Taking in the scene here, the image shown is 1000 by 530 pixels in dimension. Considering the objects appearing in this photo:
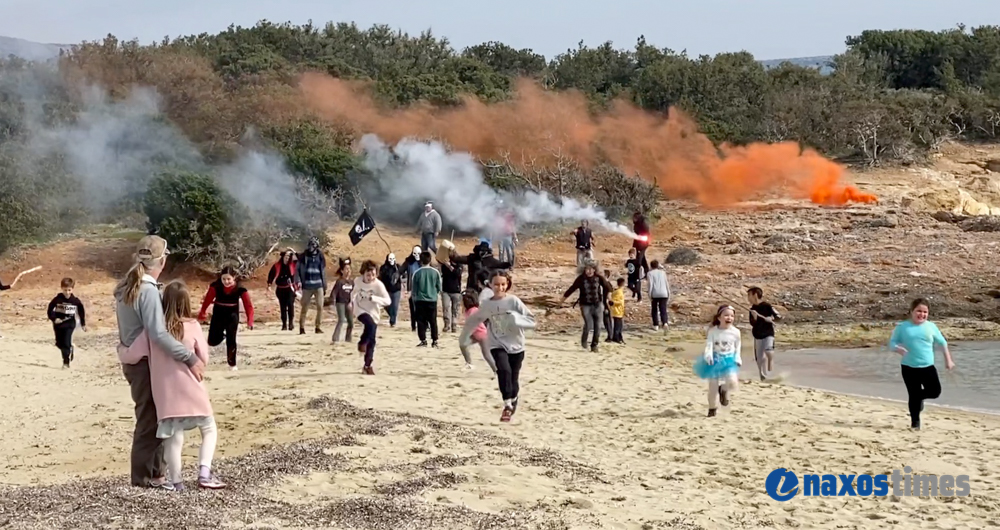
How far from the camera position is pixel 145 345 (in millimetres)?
7438

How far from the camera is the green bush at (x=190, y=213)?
Answer: 2628cm

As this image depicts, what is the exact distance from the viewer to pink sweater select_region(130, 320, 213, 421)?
24.2 ft

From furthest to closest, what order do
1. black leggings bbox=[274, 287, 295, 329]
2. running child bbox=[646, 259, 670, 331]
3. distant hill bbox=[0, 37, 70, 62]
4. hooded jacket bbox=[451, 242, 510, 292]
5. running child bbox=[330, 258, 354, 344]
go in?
distant hill bbox=[0, 37, 70, 62], running child bbox=[646, 259, 670, 331], black leggings bbox=[274, 287, 295, 329], hooded jacket bbox=[451, 242, 510, 292], running child bbox=[330, 258, 354, 344]

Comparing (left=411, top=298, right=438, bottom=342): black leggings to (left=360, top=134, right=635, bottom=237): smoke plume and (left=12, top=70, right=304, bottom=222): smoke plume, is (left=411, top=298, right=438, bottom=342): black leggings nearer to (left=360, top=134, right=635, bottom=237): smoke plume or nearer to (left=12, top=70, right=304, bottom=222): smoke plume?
(left=12, top=70, right=304, bottom=222): smoke plume

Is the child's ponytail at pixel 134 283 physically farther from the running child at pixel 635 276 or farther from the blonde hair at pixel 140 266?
the running child at pixel 635 276

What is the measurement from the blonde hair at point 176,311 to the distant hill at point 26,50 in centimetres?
2664

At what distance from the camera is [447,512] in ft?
24.0

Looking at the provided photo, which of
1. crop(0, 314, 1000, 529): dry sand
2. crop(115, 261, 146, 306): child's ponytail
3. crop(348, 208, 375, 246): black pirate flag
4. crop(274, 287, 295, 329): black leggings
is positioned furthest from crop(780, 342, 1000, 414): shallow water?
crop(115, 261, 146, 306): child's ponytail

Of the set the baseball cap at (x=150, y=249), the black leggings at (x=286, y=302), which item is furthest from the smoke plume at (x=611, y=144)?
the baseball cap at (x=150, y=249)

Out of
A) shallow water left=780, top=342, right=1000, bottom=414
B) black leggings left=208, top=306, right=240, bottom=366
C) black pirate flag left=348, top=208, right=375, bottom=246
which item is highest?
black pirate flag left=348, top=208, right=375, bottom=246

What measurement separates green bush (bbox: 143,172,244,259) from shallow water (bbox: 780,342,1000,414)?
12.7 metres

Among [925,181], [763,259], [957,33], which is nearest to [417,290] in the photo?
[763,259]

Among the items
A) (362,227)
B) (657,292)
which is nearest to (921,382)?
(657,292)

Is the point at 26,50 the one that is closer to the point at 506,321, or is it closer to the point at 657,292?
the point at 657,292
